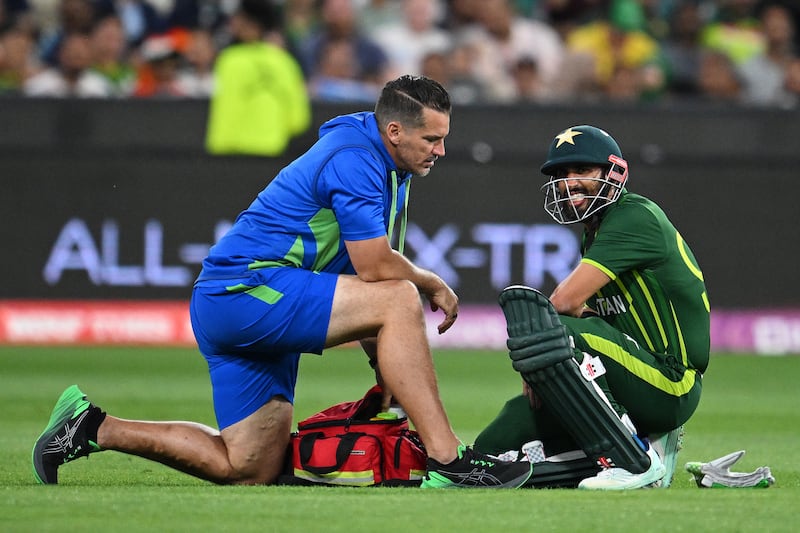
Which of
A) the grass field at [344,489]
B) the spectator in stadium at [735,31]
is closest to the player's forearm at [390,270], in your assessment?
the grass field at [344,489]

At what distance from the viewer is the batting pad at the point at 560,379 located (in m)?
6.02

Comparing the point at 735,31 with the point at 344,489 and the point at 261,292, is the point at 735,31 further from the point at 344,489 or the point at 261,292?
the point at 344,489

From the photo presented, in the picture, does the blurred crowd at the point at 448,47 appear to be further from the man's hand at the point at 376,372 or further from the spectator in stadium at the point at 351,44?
the man's hand at the point at 376,372

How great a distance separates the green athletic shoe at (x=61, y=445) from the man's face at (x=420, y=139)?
175 centimetres

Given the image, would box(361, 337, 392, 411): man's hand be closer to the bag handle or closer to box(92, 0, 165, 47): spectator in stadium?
the bag handle

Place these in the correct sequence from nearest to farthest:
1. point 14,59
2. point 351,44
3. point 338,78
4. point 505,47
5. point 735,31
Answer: point 338,78 < point 14,59 < point 351,44 < point 505,47 < point 735,31

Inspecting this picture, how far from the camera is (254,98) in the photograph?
13984 millimetres

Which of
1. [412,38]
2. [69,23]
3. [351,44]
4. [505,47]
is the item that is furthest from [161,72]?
[505,47]

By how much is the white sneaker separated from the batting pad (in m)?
0.03

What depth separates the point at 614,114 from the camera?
1374 cm

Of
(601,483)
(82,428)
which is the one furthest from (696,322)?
(82,428)

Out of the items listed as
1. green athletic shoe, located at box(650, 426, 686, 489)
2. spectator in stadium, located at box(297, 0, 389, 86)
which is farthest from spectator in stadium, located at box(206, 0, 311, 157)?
green athletic shoe, located at box(650, 426, 686, 489)

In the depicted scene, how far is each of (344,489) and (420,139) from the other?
5.03 feet

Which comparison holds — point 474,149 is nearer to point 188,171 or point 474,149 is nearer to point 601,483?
point 188,171
